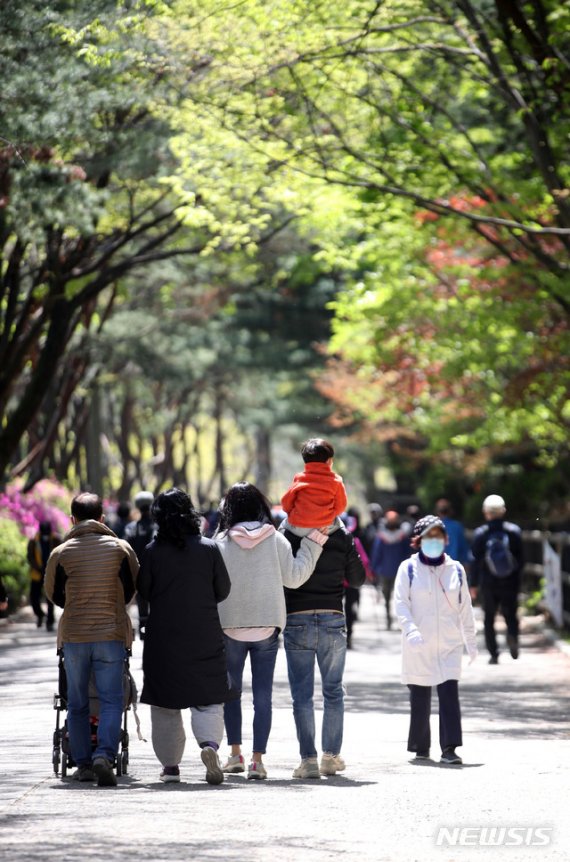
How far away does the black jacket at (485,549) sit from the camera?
19.0 metres

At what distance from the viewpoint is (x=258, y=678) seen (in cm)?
979

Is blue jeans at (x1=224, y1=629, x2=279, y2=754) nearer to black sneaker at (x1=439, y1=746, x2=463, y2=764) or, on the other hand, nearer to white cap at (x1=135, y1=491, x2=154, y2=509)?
black sneaker at (x1=439, y1=746, x2=463, y2=764)

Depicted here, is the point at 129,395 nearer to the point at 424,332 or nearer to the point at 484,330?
the point at 424,332

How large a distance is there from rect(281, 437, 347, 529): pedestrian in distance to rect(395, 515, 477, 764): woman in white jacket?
1.16 meters

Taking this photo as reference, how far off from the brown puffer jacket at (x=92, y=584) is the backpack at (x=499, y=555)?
9.68 metres

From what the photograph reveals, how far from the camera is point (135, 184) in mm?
24625

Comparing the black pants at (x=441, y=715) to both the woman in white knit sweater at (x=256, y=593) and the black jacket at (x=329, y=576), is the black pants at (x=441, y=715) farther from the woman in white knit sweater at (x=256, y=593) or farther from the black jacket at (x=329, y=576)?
the woman in white knit sweater at (x=256, y=593)

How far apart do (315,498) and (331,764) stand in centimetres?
169

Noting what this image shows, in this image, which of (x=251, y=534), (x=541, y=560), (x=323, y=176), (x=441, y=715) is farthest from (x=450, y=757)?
(x=541, y=560)

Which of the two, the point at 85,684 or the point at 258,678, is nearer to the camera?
the point at 85,684

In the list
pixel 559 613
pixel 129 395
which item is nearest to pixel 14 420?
pixel 559 613

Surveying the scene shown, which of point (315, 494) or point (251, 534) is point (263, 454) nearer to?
point (315, 494)

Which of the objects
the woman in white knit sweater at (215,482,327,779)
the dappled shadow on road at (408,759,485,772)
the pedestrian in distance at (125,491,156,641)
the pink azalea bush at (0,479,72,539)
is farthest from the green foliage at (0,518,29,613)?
the woman in white knit sweater at (215,482,327,779)

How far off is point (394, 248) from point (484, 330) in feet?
10.6
